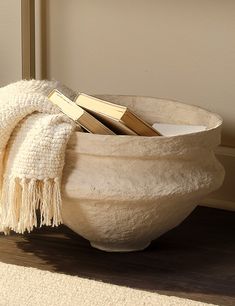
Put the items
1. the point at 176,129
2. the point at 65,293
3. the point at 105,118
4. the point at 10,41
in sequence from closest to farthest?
the point at 65,293, the point at 105,118, the point at 176,129, the point at 10,41

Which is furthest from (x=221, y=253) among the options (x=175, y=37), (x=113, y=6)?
(x=113, y=6)

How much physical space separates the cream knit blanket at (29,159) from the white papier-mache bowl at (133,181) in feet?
0.09

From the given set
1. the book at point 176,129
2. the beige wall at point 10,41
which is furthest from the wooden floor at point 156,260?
the beige wall at point 10,41

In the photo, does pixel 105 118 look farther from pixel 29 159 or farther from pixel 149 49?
pixel 149 49

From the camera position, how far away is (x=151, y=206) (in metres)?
1.17

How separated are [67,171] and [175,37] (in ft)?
1.67

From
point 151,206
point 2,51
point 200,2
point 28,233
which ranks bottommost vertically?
point 28,233

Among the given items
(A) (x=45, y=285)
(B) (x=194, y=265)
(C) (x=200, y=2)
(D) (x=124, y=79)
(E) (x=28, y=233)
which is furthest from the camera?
(D) (x=124, y=79)

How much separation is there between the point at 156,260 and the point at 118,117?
0.24 metres

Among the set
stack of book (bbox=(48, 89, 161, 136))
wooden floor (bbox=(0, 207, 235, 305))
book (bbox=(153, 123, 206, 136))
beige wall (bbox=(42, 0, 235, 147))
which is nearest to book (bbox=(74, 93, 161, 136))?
stack of book (bbox=(48, 89, 161, 136))

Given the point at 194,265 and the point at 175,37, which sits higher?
the point at 175,37

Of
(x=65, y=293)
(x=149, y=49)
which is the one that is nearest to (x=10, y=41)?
(x=149, y=49)

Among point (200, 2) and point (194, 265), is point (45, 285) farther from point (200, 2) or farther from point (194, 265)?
point (200, 2)

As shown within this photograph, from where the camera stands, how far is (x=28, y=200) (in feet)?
3.71
